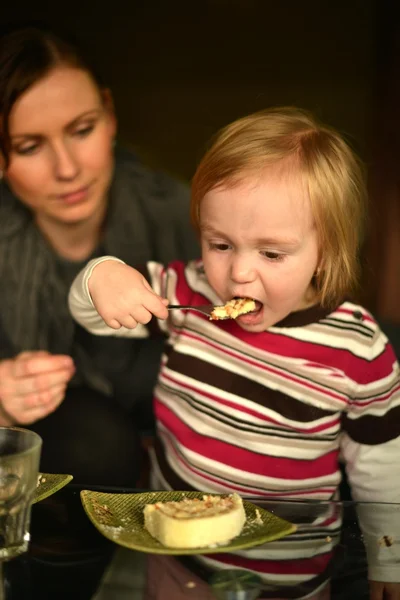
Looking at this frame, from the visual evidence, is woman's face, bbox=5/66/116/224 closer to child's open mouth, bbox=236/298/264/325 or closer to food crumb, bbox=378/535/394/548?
child's open mouth, bbox=236/298/264/325

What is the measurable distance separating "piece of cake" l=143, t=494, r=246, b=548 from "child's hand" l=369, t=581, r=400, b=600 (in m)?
0.15

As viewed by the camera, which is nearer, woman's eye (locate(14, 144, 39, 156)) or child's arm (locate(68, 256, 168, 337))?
child's arm (locate(68, 256, 168, 337))

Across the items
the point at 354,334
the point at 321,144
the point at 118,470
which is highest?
the point at 321,144

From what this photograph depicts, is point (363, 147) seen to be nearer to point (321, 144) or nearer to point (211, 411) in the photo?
point (321, 144)

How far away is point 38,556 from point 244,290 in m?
0.41

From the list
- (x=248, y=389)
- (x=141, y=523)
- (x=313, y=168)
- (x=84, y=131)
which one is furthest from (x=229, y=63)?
(x=141, y=523)

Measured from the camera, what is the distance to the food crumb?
2.92 feet

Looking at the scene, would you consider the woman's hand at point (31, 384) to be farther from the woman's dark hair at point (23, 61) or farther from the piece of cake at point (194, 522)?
the woman's dark hair at point (23, 61)

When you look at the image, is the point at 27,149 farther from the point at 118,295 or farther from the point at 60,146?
the point at 118,295

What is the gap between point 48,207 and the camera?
1390 millimetres

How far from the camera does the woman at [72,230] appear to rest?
1.31 metres

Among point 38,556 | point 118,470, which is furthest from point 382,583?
point 118,470

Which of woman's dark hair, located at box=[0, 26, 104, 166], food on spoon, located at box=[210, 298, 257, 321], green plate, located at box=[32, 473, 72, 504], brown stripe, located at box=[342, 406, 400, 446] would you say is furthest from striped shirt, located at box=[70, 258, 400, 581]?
woman's dark hair, located at box=[0, 26, 104, 166]

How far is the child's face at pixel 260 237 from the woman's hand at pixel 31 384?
0.82 ft
